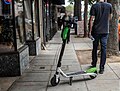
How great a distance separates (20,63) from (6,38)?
83 cm

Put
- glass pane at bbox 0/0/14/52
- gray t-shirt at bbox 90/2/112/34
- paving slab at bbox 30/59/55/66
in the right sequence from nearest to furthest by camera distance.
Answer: gray t-shirt at bbox 90/2/112/34 → glass pane at bbox 0/0/14/52 → paving slab at bbox 30/59/55/66

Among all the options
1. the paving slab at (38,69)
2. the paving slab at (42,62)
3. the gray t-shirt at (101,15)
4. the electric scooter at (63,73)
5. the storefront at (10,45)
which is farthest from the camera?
the paving slab at (42,62)

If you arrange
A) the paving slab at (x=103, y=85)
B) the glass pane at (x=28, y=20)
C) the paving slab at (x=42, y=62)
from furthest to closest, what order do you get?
the glass pane at (x=28, y=20) < the paving slab at (x=42, y=62) < the paving slab at (x=103, y=85)

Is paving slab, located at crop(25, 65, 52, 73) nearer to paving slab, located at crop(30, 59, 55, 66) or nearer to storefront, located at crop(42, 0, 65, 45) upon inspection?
paving slab, located at crop(30, 59, 55, 66)

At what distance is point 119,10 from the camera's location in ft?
31.2

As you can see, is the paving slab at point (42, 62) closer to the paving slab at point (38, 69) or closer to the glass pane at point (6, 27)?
the paving slab at point (38, 69)

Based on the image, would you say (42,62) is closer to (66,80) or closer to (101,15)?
(66,80)

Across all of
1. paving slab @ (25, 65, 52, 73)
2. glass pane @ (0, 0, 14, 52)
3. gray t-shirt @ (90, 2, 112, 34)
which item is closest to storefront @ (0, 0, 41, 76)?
glass pane @ (0, 0, 14, 52)

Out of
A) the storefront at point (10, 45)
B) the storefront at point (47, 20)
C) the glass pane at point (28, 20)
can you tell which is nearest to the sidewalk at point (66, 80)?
the storefront at point (10, 45)

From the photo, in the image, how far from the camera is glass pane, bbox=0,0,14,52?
7086 mm

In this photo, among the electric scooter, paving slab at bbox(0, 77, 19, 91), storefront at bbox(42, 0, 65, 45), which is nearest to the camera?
the electric scooter

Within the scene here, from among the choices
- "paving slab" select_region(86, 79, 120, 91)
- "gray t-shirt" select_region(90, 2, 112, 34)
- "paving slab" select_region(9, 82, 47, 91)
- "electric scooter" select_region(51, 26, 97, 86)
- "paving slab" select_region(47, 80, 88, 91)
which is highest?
"gray t-shirt" select_region(90, 2, 112, 34)

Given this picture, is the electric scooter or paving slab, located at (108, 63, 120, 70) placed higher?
the electric scooter

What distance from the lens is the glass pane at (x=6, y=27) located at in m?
7.09
